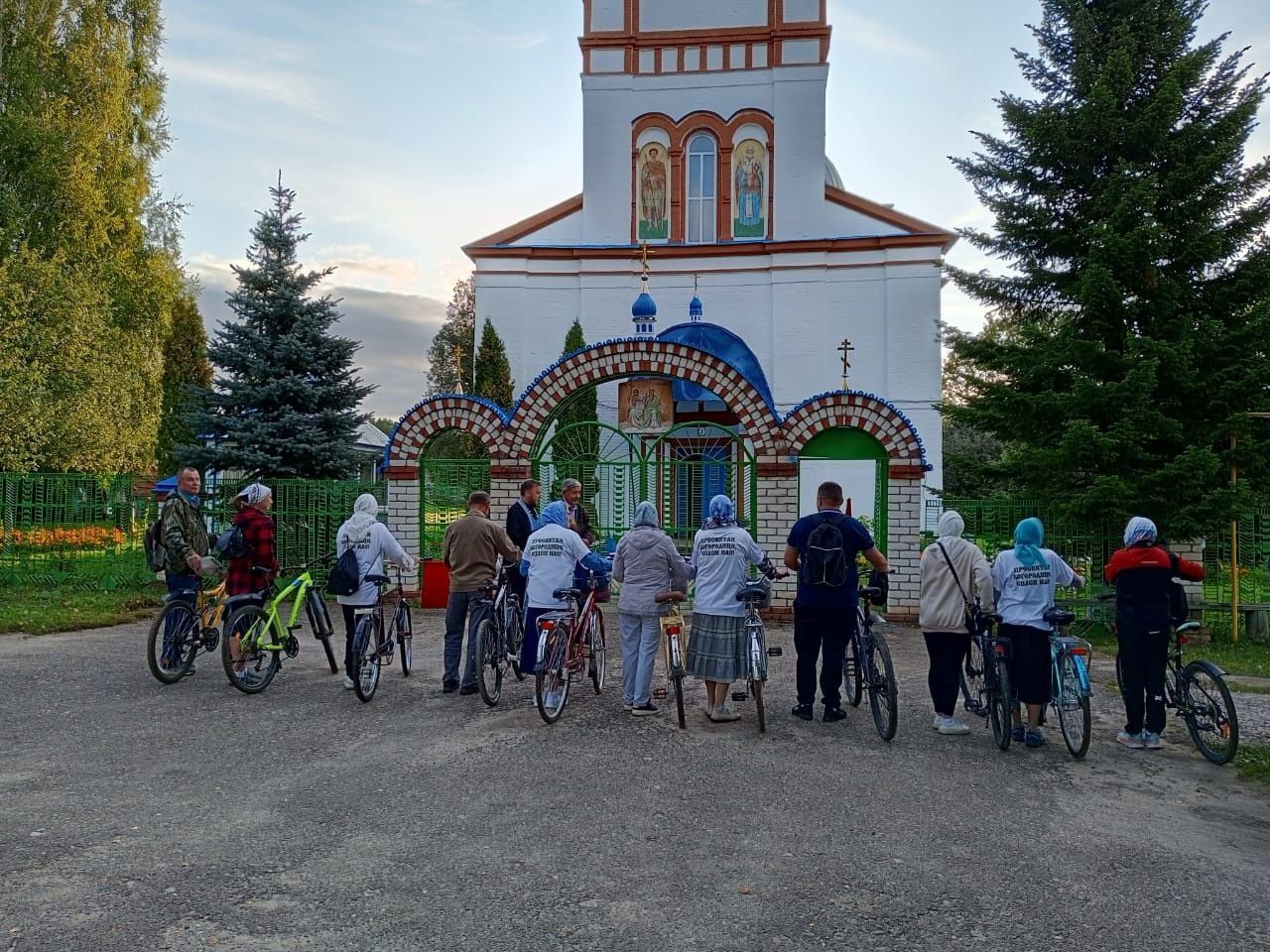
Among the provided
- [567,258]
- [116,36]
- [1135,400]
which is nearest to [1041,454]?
[1135,400]

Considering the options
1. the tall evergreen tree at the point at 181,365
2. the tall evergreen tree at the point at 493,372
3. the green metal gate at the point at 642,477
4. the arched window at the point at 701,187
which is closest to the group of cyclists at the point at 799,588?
the green metal gate at the point at 642,477

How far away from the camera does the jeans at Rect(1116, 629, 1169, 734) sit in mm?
7227

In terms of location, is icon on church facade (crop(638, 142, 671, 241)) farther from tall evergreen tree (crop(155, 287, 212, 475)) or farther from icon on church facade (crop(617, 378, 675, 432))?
tall evergreen tree (crop(155, 287, 212, 475))

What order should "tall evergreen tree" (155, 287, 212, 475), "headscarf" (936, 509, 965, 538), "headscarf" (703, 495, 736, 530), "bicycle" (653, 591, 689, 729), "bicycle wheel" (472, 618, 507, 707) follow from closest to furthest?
"headscarf" (936, 509, 965, 538)
"bicycle" (653, 591, 689, 729)
"headscarf" (703, 495, 736, 530)
"bicycle wheel" (472, 618, 507, 707)
"tall evergreen tree" (155, 287, 212, 475)

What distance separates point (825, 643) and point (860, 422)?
693 centimetres

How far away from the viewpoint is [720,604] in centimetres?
761

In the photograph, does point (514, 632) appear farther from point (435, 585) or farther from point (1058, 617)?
point (435, 585)

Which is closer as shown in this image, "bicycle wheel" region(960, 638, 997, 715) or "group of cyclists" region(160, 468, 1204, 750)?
"group of cyclists" region(160, 468, 1204, 750)

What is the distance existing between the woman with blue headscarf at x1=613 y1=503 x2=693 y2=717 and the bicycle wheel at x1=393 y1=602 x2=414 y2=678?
85.6 inches

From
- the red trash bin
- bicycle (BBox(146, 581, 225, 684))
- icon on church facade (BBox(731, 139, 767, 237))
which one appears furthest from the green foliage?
icon on church facade (BBox(731, 139, 767, 237))

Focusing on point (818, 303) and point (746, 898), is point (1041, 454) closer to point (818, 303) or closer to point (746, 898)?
point (746, 898)

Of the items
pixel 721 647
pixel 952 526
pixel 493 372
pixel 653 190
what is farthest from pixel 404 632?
pixel 653 190

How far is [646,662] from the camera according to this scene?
317 inches

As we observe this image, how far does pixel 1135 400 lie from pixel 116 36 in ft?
96.2
